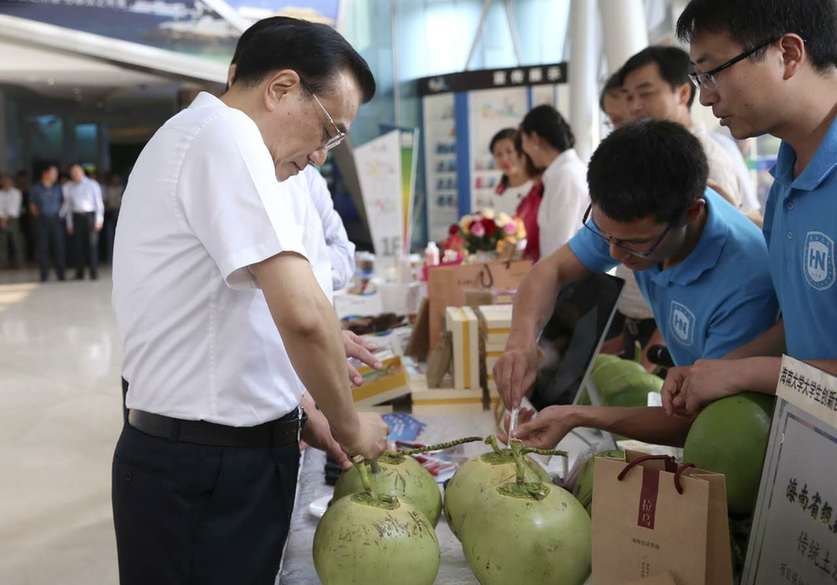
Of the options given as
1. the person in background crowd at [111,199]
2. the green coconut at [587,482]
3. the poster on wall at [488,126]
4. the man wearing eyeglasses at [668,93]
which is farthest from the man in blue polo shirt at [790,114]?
the person in background crowd at [111,199]

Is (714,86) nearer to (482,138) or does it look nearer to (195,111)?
(195,111)

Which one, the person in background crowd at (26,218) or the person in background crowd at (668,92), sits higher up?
the person in background crowd at (668,92)

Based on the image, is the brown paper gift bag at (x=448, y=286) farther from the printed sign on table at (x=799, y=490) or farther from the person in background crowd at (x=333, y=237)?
the printed sign on table at (x=799, y=490)

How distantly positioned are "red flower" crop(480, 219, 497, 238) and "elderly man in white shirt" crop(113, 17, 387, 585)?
2.94 metres

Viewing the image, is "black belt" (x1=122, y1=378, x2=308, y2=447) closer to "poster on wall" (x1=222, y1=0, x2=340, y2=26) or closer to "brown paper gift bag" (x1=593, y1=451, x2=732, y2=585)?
"brown paper gift bag" (x1=593, y1=451, x2=732, y2=585)

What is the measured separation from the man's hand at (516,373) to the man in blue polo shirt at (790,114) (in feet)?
2.01

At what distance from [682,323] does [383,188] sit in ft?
31.8

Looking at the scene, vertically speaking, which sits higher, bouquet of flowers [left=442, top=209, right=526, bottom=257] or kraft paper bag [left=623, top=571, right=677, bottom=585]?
bouquet of flowers [left=442, top=209, right=526, bottom=257]

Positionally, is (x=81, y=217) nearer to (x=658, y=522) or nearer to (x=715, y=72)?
(x=715, y=72)

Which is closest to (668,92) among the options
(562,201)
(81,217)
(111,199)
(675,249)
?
(562,201)

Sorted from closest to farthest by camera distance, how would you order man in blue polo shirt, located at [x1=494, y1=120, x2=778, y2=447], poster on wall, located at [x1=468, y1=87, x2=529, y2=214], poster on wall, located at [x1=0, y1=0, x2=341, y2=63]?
man in blue polo shirt, located at [x1=494, y1=120, x2=778, y2=447], poster on wall, located at [x1=468, y1=87, x2=529, y2=214], poster on wall, located at [x1=0, y1=0, x2=341, y2=63]

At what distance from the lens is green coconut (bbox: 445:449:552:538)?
141 centimetres

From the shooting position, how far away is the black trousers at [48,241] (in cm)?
1327

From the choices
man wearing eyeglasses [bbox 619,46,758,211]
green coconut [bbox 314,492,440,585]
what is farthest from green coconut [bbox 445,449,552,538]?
man wearing eyeglasses [bbox 619,46,758,211]
